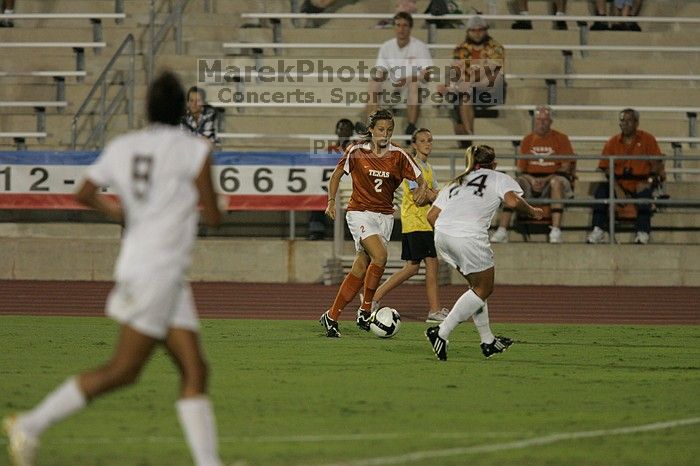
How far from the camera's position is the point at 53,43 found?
85.4 feet

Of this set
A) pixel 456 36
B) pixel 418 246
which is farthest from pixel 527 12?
pixel 418 246

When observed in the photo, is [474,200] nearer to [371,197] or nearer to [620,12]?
[371,197]

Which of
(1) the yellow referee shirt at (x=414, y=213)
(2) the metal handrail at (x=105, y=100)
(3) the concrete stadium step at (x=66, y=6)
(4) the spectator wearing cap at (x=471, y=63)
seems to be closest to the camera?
(1) the yellow referee shirt at (x=414, y=213)

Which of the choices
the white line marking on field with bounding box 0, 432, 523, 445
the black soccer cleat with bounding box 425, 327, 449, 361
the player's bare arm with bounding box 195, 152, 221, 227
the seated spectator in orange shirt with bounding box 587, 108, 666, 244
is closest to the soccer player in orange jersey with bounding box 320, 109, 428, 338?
the black soccer cleat with bounding box 425, 327, 449, 361

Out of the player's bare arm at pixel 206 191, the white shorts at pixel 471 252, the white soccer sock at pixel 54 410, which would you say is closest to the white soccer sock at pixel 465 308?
the white shorts at pixel 471 252

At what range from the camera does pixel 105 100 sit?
2488 centimetres

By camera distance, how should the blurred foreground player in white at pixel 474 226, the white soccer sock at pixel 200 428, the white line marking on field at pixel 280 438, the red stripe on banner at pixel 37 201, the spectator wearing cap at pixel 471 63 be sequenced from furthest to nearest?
the spectator wearing cap at pixel 471 63
the red stripe on banner at pixel 37 201
the blurred foreground player in white at pixel 474 226
the white line marking on field at pixel 280 438
the white soccer sock at pixel 200 428

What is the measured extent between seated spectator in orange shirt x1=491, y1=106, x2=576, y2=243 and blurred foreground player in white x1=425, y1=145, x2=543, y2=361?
31.1 ft

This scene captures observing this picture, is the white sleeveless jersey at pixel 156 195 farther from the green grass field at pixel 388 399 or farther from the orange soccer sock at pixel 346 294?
the orange soccer sock at pixel 346 294

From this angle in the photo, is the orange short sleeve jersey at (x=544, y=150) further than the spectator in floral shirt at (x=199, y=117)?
Yes

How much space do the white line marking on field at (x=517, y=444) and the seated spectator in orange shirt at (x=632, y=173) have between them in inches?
524

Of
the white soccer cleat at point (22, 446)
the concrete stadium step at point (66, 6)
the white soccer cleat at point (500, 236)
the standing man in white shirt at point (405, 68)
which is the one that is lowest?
the white soccer cleat at point (500, 236)

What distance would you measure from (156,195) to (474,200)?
19.7 ft

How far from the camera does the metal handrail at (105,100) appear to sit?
23.8 m
